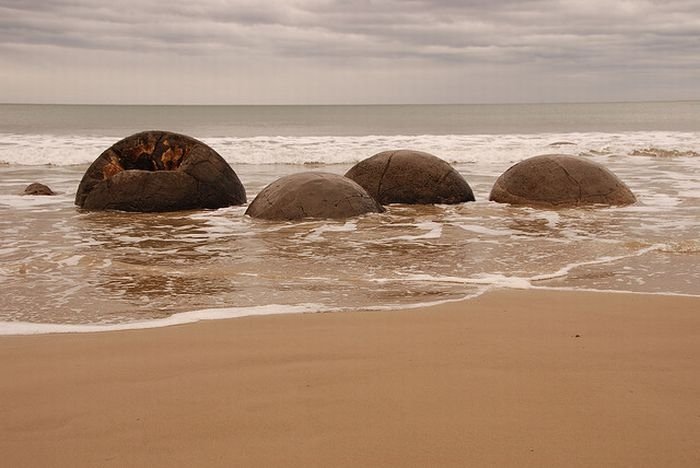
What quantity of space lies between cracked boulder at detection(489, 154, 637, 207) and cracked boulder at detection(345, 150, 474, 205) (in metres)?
0.61

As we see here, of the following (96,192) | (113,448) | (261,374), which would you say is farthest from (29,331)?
(96,192)

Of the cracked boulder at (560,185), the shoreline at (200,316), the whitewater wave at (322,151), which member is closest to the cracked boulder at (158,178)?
the cracked boulder at (560,185)

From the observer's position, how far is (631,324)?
4.07m

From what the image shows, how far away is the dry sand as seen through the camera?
2.45 meters

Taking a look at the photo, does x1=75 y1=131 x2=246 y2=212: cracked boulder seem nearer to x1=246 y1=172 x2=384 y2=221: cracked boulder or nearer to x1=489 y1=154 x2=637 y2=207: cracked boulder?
x1=246 y1=172 x2=384 y2=221: cracked boulder

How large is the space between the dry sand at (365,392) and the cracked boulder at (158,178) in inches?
228

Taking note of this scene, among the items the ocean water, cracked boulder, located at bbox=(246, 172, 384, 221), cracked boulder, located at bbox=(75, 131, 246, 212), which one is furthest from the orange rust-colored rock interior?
cracked boulder, located at bbox=(246, 172, 384, 221)

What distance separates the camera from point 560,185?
1023cm

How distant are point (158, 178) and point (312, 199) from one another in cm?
228

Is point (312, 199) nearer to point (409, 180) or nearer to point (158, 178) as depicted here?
point (409, 180)

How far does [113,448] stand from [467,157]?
19.9 meters

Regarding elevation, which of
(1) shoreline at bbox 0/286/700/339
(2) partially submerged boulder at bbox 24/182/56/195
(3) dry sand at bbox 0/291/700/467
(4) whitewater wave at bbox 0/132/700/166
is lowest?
→ (4) whitewater wave at bbox 0/132/700/166

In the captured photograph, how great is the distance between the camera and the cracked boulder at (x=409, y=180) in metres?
10.3

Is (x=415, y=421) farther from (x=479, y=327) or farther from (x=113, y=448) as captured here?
(x=479, y=327)
